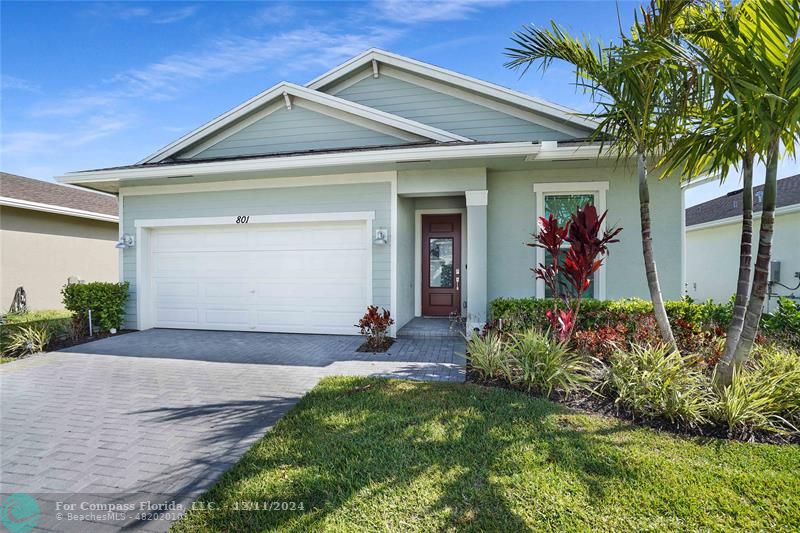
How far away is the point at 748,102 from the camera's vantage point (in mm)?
3436

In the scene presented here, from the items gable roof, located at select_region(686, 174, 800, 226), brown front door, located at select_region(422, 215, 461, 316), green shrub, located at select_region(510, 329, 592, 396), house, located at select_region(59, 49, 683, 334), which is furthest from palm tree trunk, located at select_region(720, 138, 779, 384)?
gable roof, located at select_region(686, 174, 800, 226)

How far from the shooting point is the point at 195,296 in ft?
29.6

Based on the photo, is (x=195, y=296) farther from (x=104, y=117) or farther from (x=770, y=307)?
(x=770, y=307)

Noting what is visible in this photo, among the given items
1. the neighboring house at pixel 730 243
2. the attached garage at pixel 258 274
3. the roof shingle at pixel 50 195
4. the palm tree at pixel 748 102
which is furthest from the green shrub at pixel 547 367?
the roof shingle at pixel 50 195

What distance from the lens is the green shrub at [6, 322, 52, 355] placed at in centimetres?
695

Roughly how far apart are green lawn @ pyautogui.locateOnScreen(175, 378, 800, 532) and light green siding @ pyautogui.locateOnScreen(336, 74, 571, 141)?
671 centimetres

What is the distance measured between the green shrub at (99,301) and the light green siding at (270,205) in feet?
1.11

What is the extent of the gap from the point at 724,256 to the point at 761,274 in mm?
12503

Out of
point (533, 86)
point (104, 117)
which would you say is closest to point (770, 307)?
point (533, 86)

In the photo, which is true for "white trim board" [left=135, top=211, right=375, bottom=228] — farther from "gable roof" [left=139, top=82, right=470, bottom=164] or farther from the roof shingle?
the roof shingle

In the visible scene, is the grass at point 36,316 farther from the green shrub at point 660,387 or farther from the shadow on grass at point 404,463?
the green shrub at point 660,387

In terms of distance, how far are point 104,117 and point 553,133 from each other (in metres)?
11.1

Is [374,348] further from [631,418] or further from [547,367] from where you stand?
[631,418]

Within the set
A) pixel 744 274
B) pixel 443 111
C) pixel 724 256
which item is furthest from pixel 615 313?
pixel 724 256
